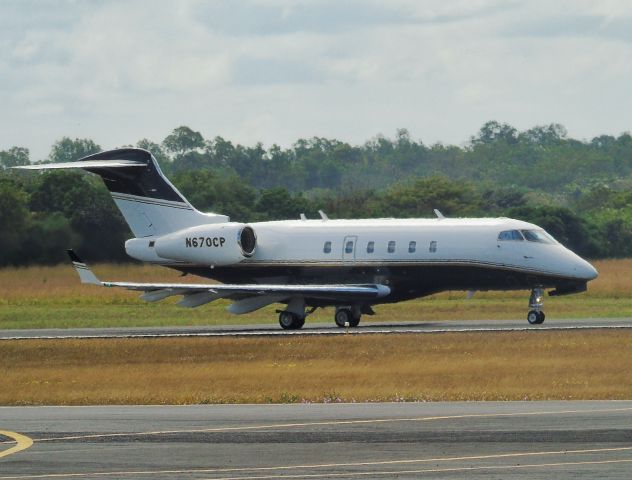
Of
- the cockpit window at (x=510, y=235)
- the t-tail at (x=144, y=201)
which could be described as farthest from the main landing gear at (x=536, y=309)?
the t-tail at (x=144, y=201)

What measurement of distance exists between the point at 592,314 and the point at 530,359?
19.9 m

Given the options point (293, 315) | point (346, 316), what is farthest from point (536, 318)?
point (293, 315)

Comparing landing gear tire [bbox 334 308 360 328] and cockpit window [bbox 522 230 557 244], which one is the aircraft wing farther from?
cockpit window [bbox 522 230 557 244]

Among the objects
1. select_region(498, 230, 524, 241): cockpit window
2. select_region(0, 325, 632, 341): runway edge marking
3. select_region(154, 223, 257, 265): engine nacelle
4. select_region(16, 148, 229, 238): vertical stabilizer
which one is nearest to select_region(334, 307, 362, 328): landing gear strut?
select_region(0, 325, 632, 341): runway edge marking

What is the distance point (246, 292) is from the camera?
48.7m

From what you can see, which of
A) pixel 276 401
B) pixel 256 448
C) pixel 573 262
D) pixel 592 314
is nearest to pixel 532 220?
pixel 592 314

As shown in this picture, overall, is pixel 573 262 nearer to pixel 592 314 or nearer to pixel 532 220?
pixel 592 314

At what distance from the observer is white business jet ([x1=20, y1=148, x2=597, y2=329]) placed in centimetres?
4872

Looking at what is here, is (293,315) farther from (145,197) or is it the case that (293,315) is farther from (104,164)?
(104,164)

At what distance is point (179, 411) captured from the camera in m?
26.4

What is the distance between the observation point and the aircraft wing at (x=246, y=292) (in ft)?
157

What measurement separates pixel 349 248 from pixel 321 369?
55.0 feet

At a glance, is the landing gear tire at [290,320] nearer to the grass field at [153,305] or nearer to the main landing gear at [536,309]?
the grass field at [153,305]

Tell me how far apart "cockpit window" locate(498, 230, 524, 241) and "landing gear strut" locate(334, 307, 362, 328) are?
5.45 meters
